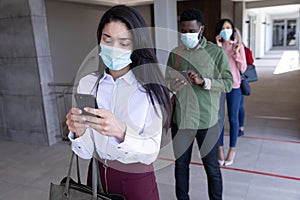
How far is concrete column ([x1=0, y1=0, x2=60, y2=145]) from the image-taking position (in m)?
3.76

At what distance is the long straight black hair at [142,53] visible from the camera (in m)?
0.99

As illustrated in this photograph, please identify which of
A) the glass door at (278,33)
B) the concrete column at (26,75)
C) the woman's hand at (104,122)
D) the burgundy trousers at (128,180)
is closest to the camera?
the woman's hand at (104,122)

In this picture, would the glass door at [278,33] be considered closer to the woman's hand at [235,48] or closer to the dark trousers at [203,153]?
the woman's hand at [235,48]

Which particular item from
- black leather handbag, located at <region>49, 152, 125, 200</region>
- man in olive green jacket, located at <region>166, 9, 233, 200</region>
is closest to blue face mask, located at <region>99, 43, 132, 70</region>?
black leather handbag, located at <region>49, 152, 125, 200</region>

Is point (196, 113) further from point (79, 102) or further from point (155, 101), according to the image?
point (79, 102)

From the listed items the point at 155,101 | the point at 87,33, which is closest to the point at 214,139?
the point at 155,101

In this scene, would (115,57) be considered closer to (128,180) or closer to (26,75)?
(128,180)

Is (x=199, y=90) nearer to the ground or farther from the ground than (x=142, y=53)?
nearer to the ground

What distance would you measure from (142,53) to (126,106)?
0.20m

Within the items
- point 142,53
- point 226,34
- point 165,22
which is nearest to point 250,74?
point 226,34

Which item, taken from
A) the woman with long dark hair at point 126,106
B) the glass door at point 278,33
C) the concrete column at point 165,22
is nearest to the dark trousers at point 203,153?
the woman with long dark hair at point 126,106

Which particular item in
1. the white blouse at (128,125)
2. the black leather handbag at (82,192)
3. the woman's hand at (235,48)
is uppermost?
the woman's hand at (235,48)

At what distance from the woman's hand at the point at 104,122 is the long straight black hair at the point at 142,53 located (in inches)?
7.5

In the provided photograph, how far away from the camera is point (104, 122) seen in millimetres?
851
